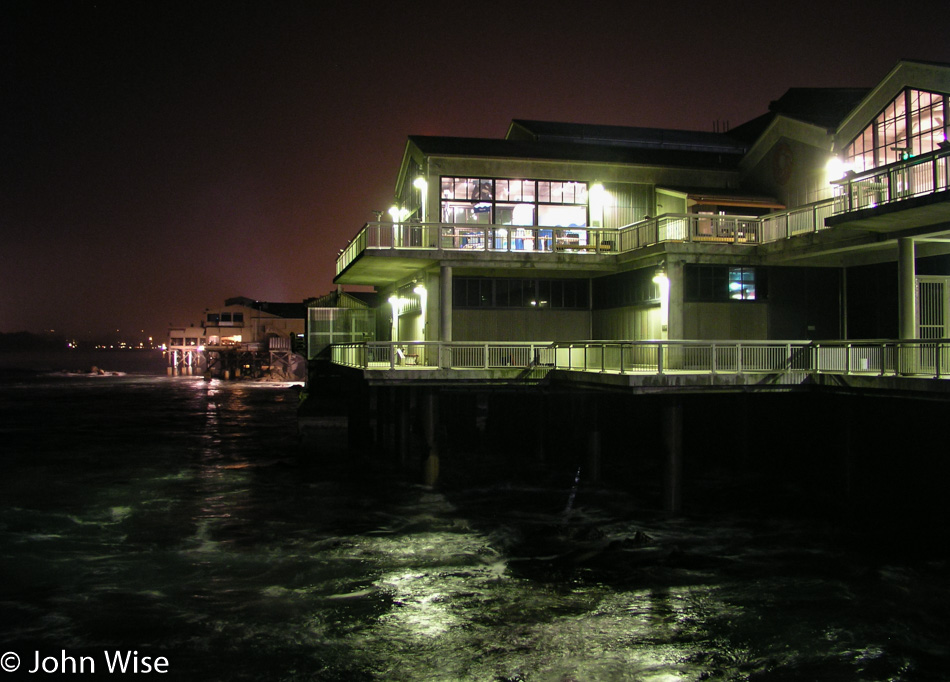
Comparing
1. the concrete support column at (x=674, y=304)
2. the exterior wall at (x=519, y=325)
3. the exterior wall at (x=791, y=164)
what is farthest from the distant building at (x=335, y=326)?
the exterior wall at (x=791, y=164)

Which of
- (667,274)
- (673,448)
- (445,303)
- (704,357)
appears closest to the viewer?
(673,448)

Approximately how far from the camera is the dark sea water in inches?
483

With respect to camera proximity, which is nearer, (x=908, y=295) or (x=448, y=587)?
(x=448, y=587)

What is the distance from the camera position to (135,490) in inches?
1021

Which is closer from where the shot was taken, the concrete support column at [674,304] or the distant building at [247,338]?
the concrete support column at [674,304]

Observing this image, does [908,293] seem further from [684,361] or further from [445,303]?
[445,303]

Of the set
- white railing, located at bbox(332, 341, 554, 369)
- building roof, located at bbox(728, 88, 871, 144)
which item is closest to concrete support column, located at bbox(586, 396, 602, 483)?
white railing, located at bbox(332, 341, 554, 369)

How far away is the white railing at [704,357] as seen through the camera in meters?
17.8

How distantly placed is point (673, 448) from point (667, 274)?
25.0 ft

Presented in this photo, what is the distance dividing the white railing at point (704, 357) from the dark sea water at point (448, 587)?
Result: 4311 mm

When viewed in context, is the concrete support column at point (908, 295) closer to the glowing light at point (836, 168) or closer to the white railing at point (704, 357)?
the white railing at point (704, 357)

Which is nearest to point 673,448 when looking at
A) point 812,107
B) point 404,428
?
point 404,428

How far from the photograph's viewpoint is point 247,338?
351 ft

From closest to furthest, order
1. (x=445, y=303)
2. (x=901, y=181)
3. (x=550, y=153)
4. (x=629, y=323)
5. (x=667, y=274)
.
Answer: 1. (x=901, y=181)
2. (x=667, y=274)
3. (x=445, y=303)
4. (x=629, y=323)
5. (x=550, y=153)
